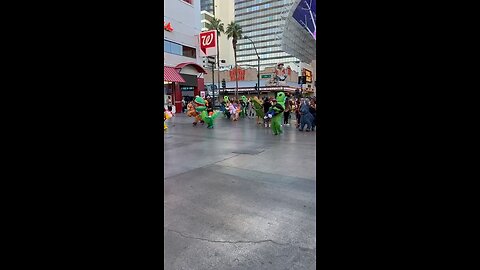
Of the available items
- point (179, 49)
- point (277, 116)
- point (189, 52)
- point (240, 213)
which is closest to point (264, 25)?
Answer: point (189, 52)

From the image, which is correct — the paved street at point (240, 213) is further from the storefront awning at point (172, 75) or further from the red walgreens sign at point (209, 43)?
the storefront awning at point (172, 75)

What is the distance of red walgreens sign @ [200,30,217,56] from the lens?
80.6 ft

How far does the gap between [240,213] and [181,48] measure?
32.9 meters

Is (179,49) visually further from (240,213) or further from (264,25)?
(264,25)

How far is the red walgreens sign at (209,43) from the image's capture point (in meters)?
24.6

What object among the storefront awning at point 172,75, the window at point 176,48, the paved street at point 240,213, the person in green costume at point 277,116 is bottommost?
the paved street at point 240,213

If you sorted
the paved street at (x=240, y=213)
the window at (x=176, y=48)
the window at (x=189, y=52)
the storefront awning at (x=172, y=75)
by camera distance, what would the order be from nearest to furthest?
the paved street at (x=240, y=213) < the storefront awning at (x=172, y=75) < the window at (x=176, y=48) < the window at (x=189, y=52)

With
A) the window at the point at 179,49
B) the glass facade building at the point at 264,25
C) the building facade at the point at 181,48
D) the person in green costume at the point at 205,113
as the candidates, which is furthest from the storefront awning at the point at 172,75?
the glass facade building at the point at 264,25

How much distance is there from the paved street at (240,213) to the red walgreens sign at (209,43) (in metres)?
18.5

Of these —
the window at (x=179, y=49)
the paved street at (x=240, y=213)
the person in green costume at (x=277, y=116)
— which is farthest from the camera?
the window at (x=179, y=49)

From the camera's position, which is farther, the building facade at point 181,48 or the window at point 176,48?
the window at point 176,48

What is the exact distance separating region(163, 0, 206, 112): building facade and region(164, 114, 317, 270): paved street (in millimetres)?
23875
